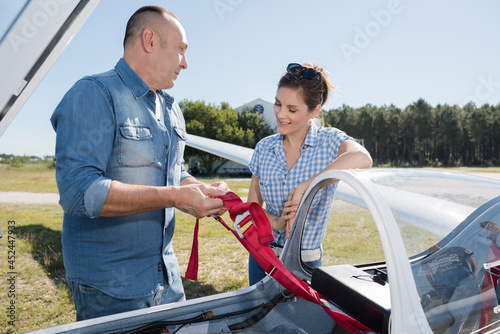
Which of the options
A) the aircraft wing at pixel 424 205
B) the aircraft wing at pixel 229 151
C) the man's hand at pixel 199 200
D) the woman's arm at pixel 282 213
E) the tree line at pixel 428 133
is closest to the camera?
the aircraft wing at pixel 424 205

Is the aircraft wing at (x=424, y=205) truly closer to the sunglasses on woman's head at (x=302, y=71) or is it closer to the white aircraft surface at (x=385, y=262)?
the white aircraft surface at (x=385, y=262)

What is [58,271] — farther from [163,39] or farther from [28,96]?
[28,96]

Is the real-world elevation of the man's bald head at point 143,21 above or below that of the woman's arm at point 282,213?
above

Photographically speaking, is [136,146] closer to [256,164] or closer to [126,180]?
[126,180]

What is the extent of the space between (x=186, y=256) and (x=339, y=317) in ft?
16.0

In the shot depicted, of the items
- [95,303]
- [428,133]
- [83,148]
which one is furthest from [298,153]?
[428,133]

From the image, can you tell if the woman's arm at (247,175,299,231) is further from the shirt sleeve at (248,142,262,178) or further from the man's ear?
the man's ear

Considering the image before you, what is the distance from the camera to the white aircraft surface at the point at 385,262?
0.90 m

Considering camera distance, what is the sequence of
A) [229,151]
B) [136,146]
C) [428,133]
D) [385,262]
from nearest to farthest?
[385,262]
[136,146]
[229,151]
[428,133]

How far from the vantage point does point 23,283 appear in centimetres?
453

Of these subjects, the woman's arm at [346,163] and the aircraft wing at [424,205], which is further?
the woman's arm at [346,163]

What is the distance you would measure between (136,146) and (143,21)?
2.27ft

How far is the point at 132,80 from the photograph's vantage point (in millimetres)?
1713

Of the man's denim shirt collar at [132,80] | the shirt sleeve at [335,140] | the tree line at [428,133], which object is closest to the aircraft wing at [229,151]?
the shirt sleeve at [335,140]
